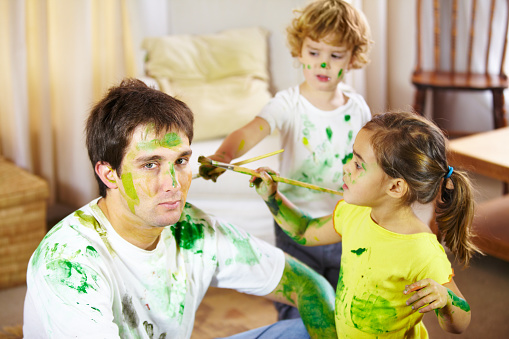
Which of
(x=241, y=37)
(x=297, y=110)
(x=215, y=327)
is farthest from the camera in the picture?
(x=241, y=37)

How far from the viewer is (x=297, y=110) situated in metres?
1.70

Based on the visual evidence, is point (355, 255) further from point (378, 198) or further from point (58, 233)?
point (58, 233)

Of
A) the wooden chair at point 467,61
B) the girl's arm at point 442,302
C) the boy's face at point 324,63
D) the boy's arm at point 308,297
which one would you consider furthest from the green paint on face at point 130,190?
the wooden chair at point 467,61

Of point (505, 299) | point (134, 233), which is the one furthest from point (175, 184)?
point (505, 299)

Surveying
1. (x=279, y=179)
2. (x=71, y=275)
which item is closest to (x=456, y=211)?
(x=279, y=179)

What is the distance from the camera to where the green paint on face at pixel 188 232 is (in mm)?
1312

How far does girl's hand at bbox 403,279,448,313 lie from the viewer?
1.06 metres

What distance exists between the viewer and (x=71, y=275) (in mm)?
1099

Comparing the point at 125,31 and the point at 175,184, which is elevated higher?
the point at 125,31

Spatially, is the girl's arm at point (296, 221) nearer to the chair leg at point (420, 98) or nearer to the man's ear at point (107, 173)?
the man's ear at point (107, 173)

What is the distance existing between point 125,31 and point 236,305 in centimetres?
164

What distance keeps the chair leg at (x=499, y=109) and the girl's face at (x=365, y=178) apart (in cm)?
233

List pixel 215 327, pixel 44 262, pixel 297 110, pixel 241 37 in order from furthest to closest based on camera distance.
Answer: pixel 241 37 < pixel 215 327 < pixel 297 110 < pixel 44 262

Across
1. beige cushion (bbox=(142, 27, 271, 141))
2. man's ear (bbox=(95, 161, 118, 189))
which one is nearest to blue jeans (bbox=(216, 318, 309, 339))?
man's ear (bbox=(95, 161, 118, 189))
